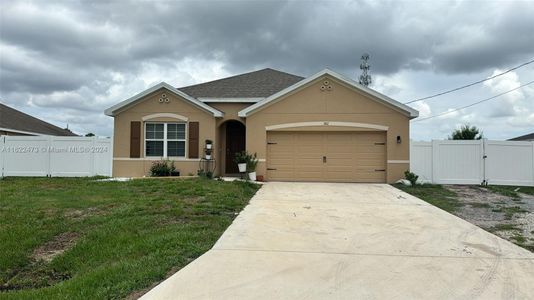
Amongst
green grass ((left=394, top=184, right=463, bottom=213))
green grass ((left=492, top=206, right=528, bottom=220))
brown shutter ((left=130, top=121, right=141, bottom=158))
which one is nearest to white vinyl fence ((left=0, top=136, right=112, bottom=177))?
brown shutter ((left=130, top=121, right=141, bottom=158))

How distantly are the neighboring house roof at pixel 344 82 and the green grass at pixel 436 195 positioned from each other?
2878mm

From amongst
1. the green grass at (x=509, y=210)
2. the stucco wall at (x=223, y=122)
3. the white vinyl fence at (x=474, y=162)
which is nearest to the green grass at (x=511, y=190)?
the white vinyl fence at (x=474, y=162)

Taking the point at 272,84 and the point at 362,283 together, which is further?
the point at 272,84

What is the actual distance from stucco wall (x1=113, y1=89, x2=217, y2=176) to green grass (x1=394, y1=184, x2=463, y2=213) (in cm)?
780

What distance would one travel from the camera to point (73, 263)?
5.76 metres

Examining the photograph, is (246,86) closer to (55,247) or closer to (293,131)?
(293,131)

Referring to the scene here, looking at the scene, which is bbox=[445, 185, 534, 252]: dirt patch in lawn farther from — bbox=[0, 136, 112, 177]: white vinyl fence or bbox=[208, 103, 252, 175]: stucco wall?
bbox=[0, 136, 112, 177]: white vinyl fence

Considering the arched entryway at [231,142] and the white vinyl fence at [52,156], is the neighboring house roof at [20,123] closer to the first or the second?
the white vinyl fence at [52,156]

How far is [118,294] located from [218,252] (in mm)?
1796

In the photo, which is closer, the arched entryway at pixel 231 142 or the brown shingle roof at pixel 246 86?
the brown shingle roof at pixel 246 86

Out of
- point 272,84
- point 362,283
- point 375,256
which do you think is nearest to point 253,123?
point 272,84

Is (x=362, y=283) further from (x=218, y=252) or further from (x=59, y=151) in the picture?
(x=59, y=151)

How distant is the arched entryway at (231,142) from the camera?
707 inches

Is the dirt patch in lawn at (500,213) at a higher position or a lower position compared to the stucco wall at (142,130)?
lower
